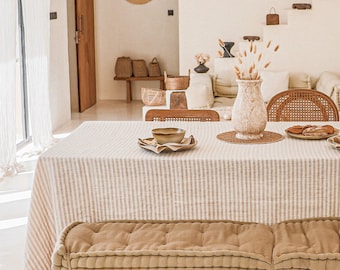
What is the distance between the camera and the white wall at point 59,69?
8078 mm

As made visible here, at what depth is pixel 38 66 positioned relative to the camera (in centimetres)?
707

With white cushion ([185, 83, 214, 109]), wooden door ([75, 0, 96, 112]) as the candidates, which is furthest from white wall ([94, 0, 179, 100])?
white cushion ([185, 83, 214, 109])

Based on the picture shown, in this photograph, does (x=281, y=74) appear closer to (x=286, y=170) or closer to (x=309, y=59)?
(x=309, y=59)

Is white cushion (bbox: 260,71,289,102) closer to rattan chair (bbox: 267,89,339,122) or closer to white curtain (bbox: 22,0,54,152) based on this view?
white curtain (bbox: 22,0,54,152)

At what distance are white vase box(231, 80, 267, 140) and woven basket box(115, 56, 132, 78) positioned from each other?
7.29m

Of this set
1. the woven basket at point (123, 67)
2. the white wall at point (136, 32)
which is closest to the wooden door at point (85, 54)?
the white wall at point (136, 32)

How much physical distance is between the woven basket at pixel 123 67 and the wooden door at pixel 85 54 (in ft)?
1.22

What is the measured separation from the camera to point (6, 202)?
5277 mm

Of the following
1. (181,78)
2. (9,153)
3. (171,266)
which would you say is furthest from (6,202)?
(171,266)

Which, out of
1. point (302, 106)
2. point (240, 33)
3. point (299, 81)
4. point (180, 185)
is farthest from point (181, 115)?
point (240, 33)

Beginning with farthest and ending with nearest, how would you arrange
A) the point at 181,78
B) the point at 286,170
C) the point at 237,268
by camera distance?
the point at 181,78, the point at 286,170, the point at 237,268

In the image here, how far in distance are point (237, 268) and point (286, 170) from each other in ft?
1.63

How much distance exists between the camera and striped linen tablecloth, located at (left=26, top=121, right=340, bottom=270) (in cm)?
287

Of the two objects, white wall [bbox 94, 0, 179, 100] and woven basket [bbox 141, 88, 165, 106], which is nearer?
woven basket [bbox 141, 88, 165, 106]
